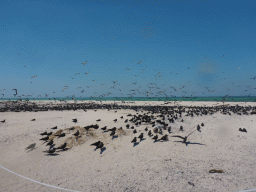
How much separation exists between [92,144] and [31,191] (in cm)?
325

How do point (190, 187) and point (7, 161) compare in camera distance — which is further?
point (7, 161)

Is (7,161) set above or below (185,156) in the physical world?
below

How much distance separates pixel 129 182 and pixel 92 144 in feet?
11.2

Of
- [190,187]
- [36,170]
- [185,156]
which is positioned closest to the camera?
[190,187]

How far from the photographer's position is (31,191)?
4.48 meters

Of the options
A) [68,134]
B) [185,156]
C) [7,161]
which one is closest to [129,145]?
[185,156]

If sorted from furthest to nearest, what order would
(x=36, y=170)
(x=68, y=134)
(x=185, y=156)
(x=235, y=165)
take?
(x=68, y=134)
(x=185, y=156)
(x=36, y=170)
(x=235, y=165)

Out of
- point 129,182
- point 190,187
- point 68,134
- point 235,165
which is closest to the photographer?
point 190,187

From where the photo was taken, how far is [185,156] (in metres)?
6.14

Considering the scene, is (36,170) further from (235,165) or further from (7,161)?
(235,165)

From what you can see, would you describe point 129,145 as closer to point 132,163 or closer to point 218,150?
point 132,163

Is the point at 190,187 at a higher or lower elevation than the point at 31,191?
higher

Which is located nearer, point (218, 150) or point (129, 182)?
point (129, 182)

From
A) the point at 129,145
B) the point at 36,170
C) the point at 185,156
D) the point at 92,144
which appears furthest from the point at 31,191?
the point at 185,156
